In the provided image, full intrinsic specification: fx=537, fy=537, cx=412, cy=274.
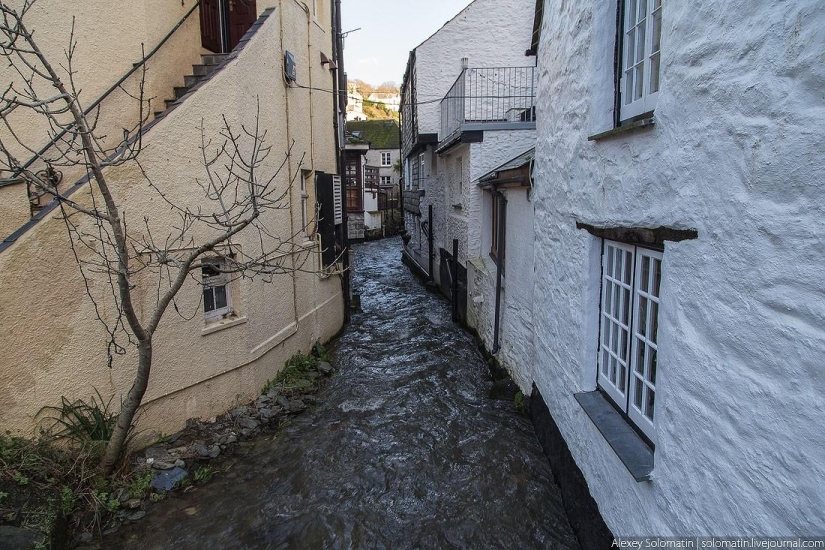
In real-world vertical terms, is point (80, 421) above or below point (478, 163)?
below

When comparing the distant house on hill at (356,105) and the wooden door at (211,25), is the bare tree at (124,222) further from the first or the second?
the distant house on hill at (356,105)

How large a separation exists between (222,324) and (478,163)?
256 inches

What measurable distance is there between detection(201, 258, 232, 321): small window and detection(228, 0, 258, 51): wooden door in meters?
5.75

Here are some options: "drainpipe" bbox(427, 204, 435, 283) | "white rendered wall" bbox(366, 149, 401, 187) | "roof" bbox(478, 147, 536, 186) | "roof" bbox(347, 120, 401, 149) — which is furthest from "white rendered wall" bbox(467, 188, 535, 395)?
"roof" bbox(347, 120, 401, 149)

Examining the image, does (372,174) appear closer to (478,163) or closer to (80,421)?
(478,163)

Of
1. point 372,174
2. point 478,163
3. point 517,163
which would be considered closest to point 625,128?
point 517,163

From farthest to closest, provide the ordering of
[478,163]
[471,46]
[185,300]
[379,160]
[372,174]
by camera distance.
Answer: [379,160], [372,174], [471,46], [478,163], [185,300]

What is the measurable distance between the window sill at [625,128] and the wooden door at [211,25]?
780 centimetres

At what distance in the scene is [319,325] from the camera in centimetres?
1100

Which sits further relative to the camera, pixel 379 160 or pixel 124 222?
pixel 379 160

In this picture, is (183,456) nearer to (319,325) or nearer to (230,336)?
(230,336)

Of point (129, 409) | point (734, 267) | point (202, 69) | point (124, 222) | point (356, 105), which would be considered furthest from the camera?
point (356, 105)

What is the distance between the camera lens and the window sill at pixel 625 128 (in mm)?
3345

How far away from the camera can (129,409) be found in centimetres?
516
